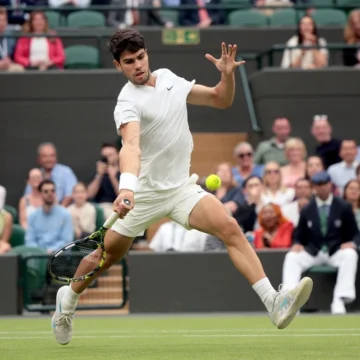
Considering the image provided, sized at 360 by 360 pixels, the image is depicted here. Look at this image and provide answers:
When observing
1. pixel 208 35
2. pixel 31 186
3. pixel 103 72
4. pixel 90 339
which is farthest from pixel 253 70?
pixel 90 339

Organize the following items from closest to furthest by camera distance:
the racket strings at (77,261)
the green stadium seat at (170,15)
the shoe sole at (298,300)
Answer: the shoe sole at (298,300) → the racket strings at (77,261) → the green stadium seat at (170,15)

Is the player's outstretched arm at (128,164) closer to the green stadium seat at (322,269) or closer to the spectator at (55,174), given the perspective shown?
the green stadium seat at (322,269)

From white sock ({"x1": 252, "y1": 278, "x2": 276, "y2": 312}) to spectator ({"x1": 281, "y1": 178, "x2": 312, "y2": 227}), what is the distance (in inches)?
247

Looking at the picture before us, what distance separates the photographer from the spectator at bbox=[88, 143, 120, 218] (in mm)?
15539

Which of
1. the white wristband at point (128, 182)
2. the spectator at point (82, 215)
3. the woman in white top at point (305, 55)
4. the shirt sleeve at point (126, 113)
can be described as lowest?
the spectator at point (82, 215)

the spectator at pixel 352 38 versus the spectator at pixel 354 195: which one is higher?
the spectator at pixel 352 38

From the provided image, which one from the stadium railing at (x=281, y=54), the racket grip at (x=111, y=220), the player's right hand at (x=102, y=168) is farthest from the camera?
the stadium railing at (x=281, y=54)

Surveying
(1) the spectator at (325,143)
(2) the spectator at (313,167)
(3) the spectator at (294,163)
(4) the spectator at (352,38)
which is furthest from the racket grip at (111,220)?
(4) the spectator at (352,38)

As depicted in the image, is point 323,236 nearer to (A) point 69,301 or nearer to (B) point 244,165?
(B) point 244,165

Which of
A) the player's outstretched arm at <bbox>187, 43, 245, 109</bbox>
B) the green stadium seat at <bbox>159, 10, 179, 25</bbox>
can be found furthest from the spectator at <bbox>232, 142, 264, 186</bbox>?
the player's outstretched arm at <bbox>187, 43, 245, 109</bbox>

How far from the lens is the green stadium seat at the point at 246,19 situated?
741 inches

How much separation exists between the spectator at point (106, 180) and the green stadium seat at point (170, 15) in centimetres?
437

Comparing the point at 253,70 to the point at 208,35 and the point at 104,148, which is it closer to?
the point at 208,35

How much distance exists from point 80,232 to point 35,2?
557cm
